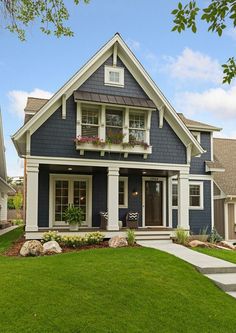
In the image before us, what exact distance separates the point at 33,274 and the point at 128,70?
31.0ft

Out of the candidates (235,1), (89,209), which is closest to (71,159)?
(89,209)

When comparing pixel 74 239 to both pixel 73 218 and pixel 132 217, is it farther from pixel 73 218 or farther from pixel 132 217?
pixel 132 217

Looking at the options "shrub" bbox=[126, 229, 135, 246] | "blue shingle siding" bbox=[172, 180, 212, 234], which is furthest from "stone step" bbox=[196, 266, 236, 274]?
"blue shingle siding" bbox=[172, 180, 212, 234]

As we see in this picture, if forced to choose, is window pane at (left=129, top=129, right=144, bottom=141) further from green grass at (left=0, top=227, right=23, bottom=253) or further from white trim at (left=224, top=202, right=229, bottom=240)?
white trim at (left=224, top=202, right=229, bottom=240)

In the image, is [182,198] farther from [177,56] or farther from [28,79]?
[28,79]

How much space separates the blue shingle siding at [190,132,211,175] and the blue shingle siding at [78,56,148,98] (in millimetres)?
4729

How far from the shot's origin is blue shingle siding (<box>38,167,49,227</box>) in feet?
47.5

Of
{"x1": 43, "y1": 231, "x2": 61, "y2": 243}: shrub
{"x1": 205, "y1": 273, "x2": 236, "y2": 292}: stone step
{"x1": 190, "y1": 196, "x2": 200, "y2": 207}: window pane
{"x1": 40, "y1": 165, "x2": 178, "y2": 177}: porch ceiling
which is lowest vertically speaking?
{"x1": 205, "y1": 273, "x2": 236, "y2": 292}: stone step

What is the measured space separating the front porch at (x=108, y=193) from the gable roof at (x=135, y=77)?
3.64 ft

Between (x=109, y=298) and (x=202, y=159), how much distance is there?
12.1 metres

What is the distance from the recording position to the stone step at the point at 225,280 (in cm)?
771

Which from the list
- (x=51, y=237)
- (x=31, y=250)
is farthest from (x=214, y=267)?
(x=51, y=237)

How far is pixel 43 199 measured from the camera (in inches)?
575

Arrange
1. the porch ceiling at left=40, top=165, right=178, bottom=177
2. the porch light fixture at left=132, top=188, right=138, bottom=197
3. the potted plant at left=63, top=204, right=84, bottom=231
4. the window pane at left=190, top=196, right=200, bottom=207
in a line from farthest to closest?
the window pane at left=190, top=196, right=200, bottom=207 < the porch light fixture at left=132, top=188, right=138, bottom=197 < the porch ceiling at left=40, top=165, right=178, bottom=177 < the potted plant at left=63, top=204, right=84, bottom=231
